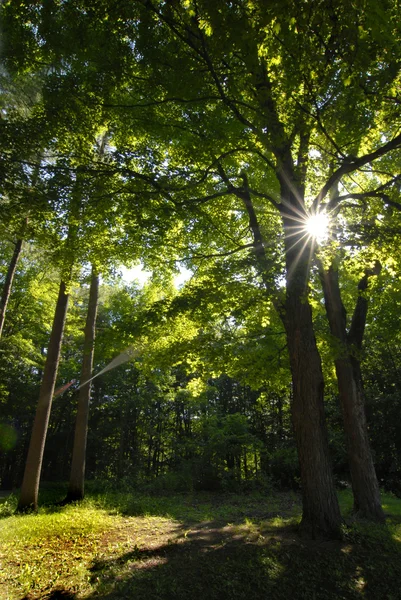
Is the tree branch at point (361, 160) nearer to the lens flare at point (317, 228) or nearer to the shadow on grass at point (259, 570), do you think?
the lens flare at point (317, 228)

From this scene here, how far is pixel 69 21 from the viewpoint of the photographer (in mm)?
4746

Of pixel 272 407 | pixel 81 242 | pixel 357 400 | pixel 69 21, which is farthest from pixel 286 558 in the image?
pixel 272 407

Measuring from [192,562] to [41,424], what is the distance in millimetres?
7330

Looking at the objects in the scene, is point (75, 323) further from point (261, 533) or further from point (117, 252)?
point (261, 533)

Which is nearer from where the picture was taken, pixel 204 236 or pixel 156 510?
pixel 204 236

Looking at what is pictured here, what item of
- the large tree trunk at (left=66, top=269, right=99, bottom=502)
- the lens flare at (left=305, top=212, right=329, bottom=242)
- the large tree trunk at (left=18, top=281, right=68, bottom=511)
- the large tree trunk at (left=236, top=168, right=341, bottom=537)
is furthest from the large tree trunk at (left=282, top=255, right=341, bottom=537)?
the large tree trunk at (left=18, top=281, right=68, bottom=511)

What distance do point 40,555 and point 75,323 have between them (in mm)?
13011

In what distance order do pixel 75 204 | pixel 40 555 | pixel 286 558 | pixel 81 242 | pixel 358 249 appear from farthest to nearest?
pixel 81 242 → pixel 358 249 → pixel 75 204 → pixel 40 555 → pixel 286 558

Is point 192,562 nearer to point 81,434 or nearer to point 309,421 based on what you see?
point 309,421

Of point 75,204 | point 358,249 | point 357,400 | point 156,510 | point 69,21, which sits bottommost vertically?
point 156,510

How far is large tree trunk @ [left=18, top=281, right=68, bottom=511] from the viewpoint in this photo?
979 cm

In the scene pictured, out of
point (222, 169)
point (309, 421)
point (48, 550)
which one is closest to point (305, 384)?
point (309, 421)

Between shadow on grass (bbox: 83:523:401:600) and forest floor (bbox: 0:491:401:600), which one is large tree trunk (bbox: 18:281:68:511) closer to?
forest floor (bbox: 0:491:401:600)

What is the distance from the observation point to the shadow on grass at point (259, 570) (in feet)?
13.0
